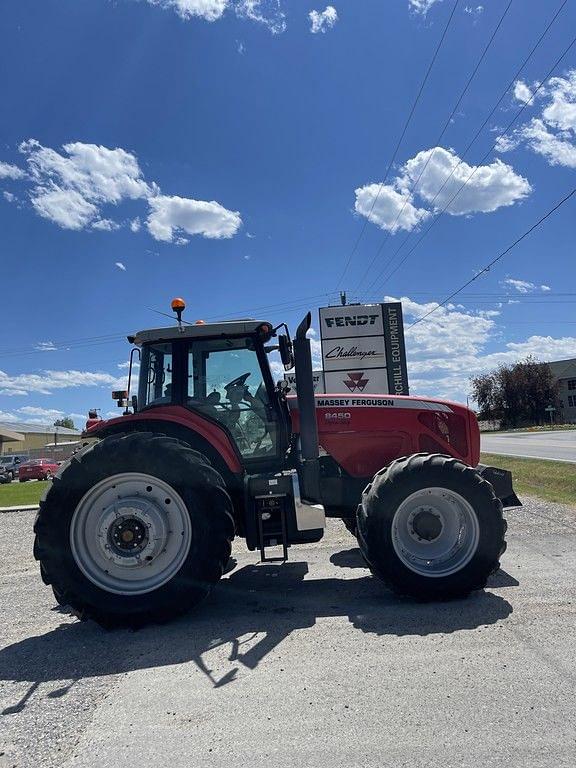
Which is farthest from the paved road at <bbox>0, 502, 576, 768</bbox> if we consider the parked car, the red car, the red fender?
the parked car

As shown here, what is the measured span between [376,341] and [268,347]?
44.9 feet

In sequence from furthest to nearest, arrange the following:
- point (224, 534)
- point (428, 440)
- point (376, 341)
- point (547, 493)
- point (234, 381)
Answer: point (376, 341), point (547, 493), point (428, 440), point (234, 381), point (224, 534)

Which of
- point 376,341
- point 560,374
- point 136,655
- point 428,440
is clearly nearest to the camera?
point 136,655

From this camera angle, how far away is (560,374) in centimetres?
8619

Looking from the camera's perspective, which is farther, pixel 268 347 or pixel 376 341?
pixel 376 341

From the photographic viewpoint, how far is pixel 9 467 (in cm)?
Answer: 3378

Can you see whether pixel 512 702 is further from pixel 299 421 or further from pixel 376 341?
pixel 376 341

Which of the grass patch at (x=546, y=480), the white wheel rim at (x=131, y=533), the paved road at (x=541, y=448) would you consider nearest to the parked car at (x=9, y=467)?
the paved road at (x=541, y=448)

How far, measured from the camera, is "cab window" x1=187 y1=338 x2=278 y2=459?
18.2ft

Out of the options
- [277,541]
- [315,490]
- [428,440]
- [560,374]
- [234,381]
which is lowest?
[277,541]

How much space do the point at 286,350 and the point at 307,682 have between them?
2.99m

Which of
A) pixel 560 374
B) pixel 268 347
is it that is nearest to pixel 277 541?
pixel 268 347

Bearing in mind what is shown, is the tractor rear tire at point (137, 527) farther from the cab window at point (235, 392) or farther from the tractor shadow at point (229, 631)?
the cab window at point (235, 392)

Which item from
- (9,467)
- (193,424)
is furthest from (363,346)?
(9,467)
